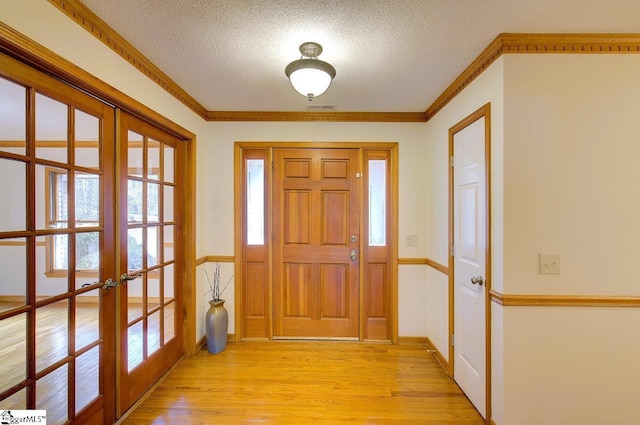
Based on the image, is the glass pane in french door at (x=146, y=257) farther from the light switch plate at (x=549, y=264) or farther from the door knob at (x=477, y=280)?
the light switch plate at (x=549, y=264)

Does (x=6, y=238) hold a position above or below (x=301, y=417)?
above

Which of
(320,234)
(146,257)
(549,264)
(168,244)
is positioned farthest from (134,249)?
(549,264)

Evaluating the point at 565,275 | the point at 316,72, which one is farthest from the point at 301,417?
the point at 316,72

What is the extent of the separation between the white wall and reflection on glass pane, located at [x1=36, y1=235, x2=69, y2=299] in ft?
8.20

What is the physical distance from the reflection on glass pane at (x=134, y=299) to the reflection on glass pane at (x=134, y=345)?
0.07 metres

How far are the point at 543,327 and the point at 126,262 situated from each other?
2709 mm

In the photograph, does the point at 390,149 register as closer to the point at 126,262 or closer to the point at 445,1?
the point at 445,1

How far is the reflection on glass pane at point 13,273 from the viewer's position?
50.7 inches

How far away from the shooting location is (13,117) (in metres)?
1.30

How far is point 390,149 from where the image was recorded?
316 cm

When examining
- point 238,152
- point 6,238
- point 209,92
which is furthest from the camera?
point 238,152

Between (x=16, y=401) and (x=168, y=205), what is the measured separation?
1558 mm

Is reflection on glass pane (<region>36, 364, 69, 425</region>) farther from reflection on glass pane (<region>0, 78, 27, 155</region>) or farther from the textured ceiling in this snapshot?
the textured ceiling

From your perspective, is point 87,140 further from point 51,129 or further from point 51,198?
point 51,198
